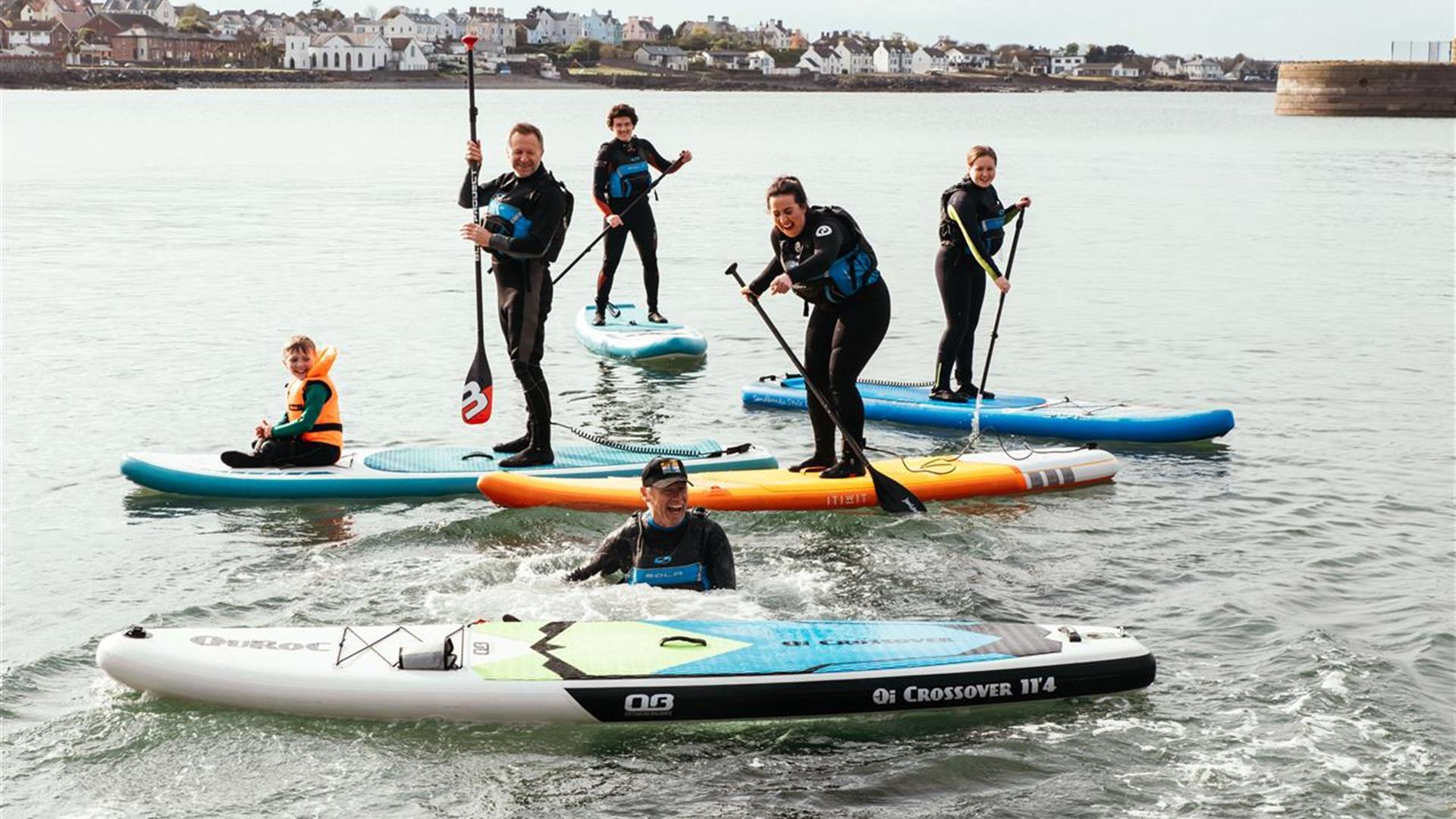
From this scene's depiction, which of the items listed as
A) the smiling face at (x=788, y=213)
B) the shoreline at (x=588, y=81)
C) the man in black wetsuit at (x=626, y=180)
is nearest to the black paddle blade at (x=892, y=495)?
the smiling face at (x=788, y=213)

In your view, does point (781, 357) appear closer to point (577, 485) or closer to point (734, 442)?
point (734, 442)

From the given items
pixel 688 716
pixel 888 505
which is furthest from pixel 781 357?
pixel 688 716

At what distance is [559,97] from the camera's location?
392 ft

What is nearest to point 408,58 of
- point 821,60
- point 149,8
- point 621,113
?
point 149,8

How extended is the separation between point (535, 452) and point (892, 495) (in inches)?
90.2

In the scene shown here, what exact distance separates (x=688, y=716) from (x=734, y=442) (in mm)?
5137

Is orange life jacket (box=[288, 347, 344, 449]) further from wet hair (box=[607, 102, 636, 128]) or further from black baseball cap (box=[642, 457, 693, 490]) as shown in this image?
wet hair (box=[607, 102, 636, 128])

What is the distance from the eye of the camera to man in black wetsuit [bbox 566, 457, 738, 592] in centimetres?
731

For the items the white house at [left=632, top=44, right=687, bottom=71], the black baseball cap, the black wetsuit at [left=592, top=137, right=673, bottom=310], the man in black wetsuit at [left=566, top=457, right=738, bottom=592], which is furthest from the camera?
the white house at [left=632, top=44, right=687, bottom=71]

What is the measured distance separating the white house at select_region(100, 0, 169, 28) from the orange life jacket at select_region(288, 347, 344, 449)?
17922 centimetres

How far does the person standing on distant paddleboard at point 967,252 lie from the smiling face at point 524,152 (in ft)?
10.5

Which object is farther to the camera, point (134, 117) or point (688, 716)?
point (134, 117)

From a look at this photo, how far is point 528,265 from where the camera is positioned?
9508 mm

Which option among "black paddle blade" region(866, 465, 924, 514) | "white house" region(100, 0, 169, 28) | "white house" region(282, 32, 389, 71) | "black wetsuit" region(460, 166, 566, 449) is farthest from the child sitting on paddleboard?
"white house" region(100, 0, 169, 28)
